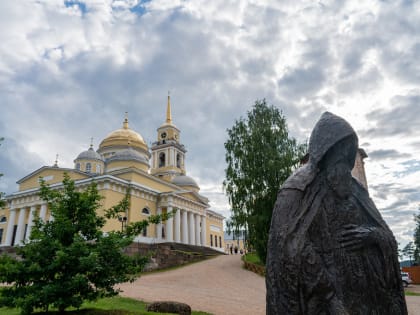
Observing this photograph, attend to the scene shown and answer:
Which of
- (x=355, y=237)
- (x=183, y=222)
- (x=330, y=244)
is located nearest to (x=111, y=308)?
(x=330, y=244)

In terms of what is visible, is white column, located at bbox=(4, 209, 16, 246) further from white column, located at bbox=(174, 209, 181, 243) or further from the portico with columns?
white column, located at bbox=(174, 209, 181, 243)

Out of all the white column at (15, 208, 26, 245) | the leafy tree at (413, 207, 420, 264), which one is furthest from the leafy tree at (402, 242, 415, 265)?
the white column at (15, 208, 26, 245)

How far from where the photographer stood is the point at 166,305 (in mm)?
9203

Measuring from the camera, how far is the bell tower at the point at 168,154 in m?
53.1

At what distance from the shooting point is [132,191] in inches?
1428

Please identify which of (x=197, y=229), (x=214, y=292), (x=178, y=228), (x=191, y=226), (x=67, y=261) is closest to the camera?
(x=67, y=261)

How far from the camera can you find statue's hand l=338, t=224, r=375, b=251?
2.57 m

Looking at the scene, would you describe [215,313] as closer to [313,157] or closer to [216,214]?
[313,157]

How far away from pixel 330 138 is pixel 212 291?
45.6 feet

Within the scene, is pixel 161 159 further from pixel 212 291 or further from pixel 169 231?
pixel 212 291

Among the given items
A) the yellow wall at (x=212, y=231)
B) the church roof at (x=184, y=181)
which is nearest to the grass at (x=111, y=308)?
the church roof at (x=184, y=181)

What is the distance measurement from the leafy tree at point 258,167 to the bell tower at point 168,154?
3097cm

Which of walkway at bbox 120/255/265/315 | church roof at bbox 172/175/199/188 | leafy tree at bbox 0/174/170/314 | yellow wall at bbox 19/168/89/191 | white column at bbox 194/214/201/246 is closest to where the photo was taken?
leafy tree at bbox 0/174/170/314

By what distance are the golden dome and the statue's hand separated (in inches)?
1956
